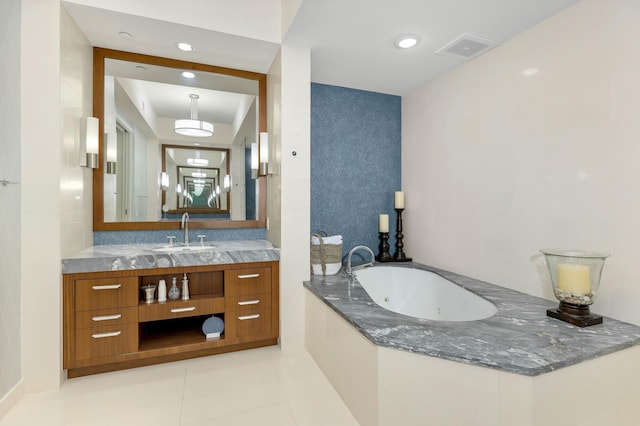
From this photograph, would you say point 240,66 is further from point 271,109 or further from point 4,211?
point 4,211

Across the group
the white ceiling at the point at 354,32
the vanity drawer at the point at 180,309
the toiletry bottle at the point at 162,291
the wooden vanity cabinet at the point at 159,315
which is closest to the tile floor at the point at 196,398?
the wooden vanity cabinet at the point at 159,315

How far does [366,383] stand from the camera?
4.99 feet

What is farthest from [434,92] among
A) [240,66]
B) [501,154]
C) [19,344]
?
[19,344]

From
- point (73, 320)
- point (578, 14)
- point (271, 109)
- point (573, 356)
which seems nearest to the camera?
point (573, 356)

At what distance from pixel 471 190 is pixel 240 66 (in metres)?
2.26

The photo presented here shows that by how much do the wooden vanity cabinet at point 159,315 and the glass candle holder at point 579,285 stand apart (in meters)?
1.82

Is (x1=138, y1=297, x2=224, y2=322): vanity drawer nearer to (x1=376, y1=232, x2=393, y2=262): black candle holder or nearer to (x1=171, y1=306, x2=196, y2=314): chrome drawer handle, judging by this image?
(x1=171, y1=306, x2=196, y2=314): chrome drawer handle

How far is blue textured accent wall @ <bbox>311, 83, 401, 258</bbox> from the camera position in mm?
3062

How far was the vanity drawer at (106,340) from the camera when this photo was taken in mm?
1980

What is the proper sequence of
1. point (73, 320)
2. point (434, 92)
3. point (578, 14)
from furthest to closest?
point (434, 92)
point (73, 320)
point (578, 14)

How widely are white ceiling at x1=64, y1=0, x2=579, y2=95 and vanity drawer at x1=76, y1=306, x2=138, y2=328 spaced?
1.94m

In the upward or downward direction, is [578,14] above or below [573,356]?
above

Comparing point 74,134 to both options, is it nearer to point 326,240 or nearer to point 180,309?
point 180,309

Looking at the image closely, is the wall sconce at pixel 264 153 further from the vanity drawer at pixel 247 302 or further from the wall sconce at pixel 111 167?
the wall sconce at pixel 111 167
